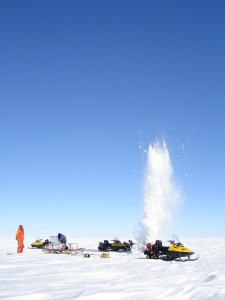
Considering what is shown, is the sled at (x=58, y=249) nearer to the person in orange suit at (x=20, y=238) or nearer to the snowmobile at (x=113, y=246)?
the person in orange suit at (x=20, y=238)

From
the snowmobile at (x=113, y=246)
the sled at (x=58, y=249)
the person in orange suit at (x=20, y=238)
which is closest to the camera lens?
the person in orange suit at (x=20, y=238)

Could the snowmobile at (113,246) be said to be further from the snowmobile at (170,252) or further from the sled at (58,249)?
the snowmobile at (170,252)

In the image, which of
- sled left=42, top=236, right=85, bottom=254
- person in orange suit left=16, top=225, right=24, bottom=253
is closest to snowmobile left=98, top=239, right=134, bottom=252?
sled left=42, top=236, right=85, bottom=254

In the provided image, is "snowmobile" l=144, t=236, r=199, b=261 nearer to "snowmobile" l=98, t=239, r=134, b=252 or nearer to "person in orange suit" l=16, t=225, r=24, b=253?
"person in orange suit" l=16, t=225, r=24, b=253

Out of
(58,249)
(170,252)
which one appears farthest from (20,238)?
(170,252)

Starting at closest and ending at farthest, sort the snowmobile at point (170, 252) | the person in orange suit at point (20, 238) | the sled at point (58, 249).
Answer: the snowmobile at point (170, 252) → the person in orange suit at point (20, 238) → the sled at point (58, 249)

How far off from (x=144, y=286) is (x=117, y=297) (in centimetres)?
219

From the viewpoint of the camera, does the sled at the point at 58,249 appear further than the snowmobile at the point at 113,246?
No

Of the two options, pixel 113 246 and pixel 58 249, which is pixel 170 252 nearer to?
pixel 58 249

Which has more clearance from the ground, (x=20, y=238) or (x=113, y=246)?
(x=20, y=238)

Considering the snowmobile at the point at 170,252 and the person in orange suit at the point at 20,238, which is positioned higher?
the person in orange suit at the point at 20,238

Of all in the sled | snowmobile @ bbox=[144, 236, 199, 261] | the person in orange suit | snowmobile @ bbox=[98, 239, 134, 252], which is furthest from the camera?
snowmobile @ bbox=[98, 239, 134, 252]

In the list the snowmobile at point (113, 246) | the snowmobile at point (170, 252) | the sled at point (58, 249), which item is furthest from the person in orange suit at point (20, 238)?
the snowmobile at point (113, 246)

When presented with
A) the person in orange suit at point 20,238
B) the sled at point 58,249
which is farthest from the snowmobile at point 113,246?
the person in orange suit at point 20,238
